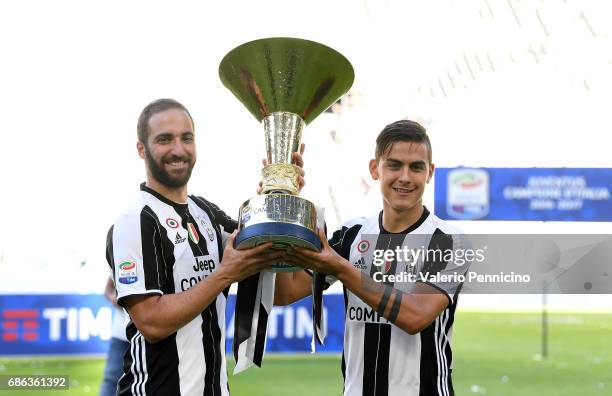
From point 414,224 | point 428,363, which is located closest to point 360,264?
point 414,224

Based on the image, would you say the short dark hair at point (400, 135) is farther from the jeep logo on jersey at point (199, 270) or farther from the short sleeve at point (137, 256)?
the short sleeve at point (137, 256)

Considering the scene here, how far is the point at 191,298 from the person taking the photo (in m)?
1.82

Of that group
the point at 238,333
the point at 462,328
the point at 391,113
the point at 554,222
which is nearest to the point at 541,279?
the point at 554,222

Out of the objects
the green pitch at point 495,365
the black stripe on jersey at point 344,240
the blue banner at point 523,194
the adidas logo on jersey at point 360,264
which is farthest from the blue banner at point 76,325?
the adidas logo on jersey at point 360,264

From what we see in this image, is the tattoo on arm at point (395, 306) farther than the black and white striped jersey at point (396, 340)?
No

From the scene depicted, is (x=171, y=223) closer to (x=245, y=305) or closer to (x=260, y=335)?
(x=245, y=305)

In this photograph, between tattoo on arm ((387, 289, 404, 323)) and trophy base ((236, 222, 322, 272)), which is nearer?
trophy base ((236, 222, 322, 272))

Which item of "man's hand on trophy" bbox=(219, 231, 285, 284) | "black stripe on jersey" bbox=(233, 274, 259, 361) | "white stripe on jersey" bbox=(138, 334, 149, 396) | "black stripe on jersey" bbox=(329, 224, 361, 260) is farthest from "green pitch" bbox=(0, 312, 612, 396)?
"man's hand on trophy" bbox=(219, 231, 285, 284)

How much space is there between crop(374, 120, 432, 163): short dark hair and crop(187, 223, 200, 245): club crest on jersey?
0.62 metres

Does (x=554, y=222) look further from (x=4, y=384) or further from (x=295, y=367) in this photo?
(x=4, y=384)

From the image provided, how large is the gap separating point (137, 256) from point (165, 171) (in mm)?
261

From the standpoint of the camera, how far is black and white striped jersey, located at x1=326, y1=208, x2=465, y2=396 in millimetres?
2066

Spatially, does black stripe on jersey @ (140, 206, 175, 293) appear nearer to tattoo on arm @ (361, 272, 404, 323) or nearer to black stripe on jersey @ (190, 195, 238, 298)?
black stripe on jersey @ (190, 195, 238, 298)

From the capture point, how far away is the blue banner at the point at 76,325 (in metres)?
5.25
